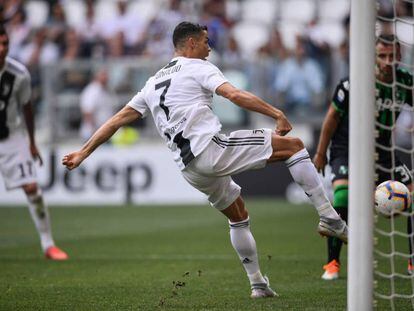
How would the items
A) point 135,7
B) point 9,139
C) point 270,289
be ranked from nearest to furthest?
point 270,289, point 9,139, point 135,7

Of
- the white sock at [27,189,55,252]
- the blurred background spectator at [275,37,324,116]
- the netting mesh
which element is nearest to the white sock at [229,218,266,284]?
the netting mesh

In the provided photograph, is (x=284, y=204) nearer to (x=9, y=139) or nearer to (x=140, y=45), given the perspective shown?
(x=140, y=45)

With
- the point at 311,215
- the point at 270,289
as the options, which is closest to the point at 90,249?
the point at 270,289

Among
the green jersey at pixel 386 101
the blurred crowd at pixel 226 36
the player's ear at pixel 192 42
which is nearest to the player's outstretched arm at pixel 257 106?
the player's ear at pixel 192 42

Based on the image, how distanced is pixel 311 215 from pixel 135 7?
352 inches

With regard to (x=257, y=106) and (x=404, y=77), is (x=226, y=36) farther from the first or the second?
(x=257, y=106)

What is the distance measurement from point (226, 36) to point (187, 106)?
14001 mm

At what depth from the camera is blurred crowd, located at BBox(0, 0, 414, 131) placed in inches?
771

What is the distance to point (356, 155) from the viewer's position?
547 cm

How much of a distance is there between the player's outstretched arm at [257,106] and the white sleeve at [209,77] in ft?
0.53

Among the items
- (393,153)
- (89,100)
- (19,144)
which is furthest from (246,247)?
(89,100)

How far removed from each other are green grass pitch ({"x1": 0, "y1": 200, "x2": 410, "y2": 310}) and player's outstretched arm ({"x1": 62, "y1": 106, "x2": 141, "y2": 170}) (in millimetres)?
1086

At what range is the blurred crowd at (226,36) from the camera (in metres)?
19.6

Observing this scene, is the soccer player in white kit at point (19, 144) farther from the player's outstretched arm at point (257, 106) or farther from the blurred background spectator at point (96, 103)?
the blurred background spectator at point (96, 103)
